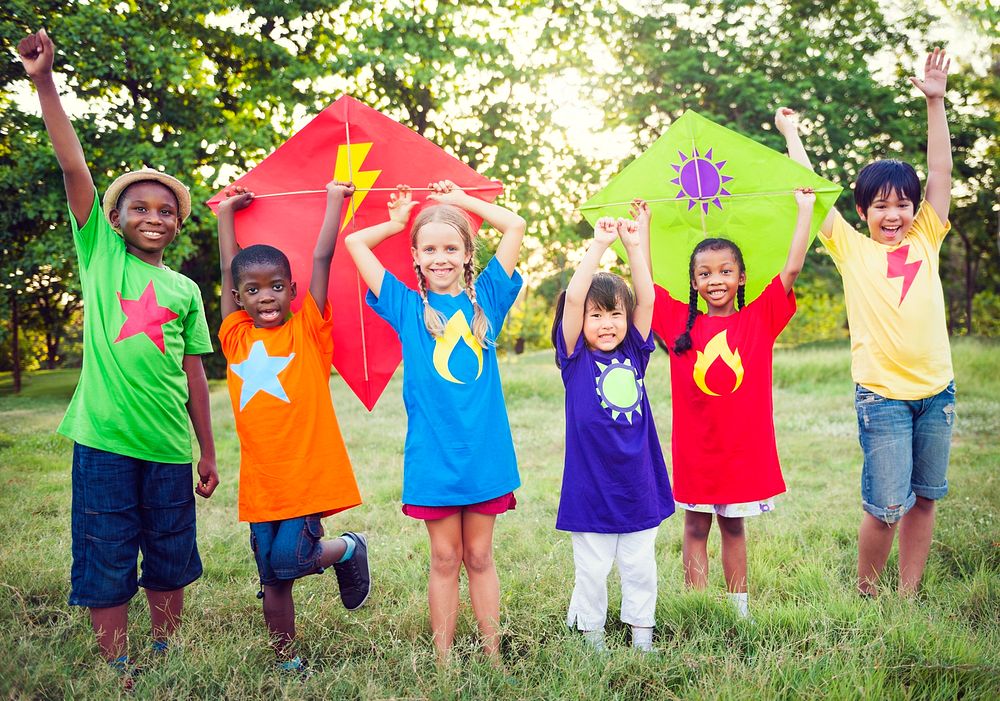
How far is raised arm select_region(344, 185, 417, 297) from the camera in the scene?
3.31 metres

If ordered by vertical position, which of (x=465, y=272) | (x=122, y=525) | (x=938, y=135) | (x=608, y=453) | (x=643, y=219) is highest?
(x=938, y=135)

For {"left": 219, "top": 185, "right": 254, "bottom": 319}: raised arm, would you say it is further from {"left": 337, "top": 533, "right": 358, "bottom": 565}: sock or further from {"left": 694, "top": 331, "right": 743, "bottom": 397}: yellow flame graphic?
{"left": 694, "top": 331, "right": 743, "bottom": 397}: yellow flame graphic

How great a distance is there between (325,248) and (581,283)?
1.21 m

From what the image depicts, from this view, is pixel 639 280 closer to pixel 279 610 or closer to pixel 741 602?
pixel 741 602

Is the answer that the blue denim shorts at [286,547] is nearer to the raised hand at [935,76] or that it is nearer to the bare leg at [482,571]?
the bare leg at [482,571]

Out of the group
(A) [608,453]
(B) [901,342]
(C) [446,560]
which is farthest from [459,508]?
(B) [901,342]

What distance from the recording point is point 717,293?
3715 millimetres

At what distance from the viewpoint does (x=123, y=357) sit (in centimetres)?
332

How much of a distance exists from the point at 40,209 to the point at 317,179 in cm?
811

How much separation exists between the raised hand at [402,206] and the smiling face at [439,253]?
239 mm

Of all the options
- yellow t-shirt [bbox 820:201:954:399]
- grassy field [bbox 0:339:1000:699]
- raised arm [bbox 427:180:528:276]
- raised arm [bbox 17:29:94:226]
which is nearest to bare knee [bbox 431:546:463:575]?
grassy field [bbox 0:339:1000:699]

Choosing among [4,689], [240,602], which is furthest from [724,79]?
[4,689]

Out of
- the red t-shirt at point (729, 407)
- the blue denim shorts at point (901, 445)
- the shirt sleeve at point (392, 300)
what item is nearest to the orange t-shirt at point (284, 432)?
the shirt sleeve at point (392, 300)

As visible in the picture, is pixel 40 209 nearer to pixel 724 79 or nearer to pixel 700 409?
pixel 700 409
